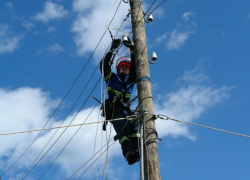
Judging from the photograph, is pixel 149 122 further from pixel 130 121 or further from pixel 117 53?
pixel 117 53

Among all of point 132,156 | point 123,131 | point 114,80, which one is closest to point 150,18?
point 114,80

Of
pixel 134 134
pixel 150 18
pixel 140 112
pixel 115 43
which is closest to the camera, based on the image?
pixel 140 112

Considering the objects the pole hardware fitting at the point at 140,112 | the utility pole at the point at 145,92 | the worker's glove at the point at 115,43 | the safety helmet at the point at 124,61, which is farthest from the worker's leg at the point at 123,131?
the worker's glove at the point at 115,43

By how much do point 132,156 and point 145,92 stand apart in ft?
3.44

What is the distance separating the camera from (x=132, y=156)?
547 centimetres

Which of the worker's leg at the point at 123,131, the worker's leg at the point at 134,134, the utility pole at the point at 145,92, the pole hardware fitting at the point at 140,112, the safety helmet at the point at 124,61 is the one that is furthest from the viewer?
the safety helmet at the point at 124,61

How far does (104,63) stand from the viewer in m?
6.73

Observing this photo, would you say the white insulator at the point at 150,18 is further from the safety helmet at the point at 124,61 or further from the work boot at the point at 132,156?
the work boot at the point at 132,156

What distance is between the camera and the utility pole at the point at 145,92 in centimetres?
476

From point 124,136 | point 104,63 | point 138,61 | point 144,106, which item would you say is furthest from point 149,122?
point 104,63

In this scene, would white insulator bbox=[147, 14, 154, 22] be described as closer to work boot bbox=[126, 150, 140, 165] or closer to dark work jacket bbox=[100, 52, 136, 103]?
dark work jacket bbox=[100, 52, 136, 103]

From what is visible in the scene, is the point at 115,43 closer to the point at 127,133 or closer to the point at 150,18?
the point at 150,18

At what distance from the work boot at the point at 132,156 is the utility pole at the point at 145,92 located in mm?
478

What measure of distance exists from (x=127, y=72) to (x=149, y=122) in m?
1.99
